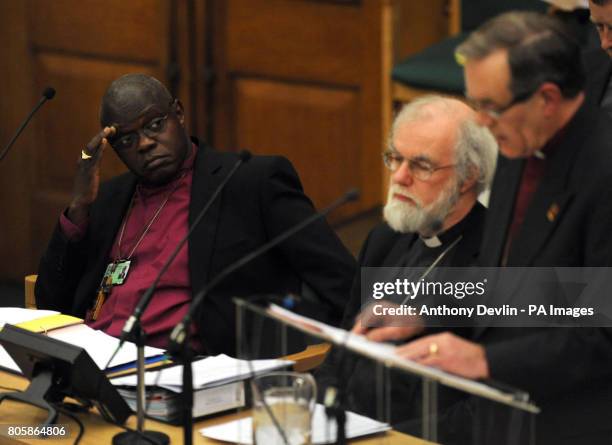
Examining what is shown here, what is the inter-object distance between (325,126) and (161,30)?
947 mm

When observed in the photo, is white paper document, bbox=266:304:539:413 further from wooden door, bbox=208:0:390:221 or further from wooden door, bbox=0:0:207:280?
wooden door, bbox=0:0:207:280

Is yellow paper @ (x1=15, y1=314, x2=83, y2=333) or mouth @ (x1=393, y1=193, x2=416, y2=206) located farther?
yellow paper @ (x1=15, y1=314, x2=83, y2=333)

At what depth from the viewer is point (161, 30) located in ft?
19.5

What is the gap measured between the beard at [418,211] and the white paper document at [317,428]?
0.50 m

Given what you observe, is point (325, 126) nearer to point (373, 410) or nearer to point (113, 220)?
point (113, 220)

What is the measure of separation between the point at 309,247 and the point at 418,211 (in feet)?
2.13

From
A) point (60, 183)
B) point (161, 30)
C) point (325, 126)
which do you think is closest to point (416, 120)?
point (325, 126)

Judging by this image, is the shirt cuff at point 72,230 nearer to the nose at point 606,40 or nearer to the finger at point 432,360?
the nose at point 606,40

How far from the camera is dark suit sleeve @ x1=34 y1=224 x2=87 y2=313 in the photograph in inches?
147

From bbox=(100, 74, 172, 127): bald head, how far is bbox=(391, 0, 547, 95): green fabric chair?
172cm

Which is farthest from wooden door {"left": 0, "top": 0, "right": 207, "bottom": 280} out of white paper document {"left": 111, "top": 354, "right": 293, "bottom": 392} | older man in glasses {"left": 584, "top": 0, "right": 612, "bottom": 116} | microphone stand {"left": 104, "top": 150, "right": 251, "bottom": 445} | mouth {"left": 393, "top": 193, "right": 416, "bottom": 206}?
microphone stand {"left": 104, "top": 150, "right": 251, "bottom": 445}

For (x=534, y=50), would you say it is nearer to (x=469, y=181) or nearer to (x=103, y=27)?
(x=469, y=181)

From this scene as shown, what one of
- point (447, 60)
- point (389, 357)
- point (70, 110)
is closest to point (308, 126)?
point (447, 60)

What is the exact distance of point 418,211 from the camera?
2.91m
